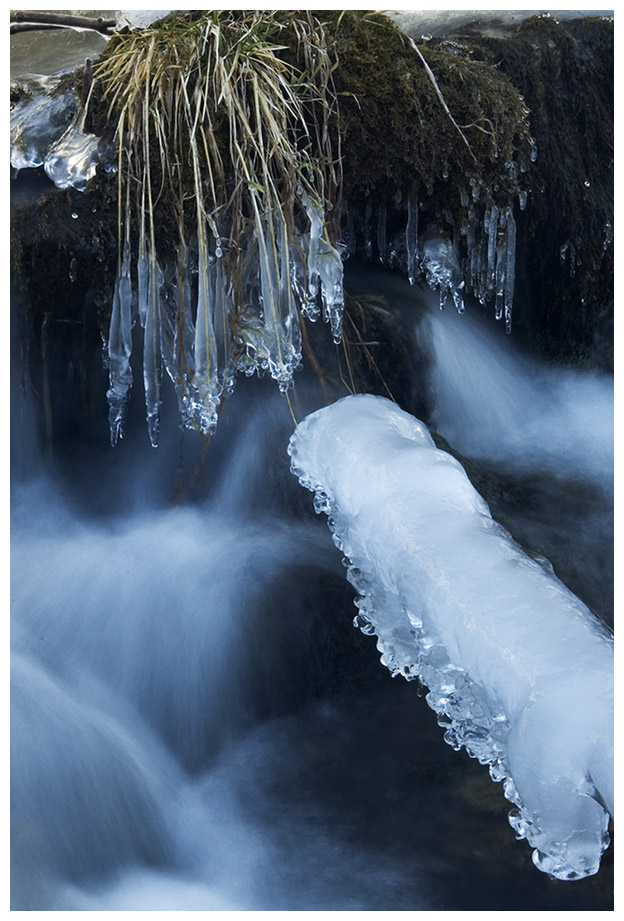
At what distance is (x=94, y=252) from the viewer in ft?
6.77

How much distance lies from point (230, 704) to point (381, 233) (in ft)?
4.25

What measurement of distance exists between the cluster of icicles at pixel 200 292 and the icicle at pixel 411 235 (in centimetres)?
32

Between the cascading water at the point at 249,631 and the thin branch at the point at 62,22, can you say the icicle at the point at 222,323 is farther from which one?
the thin branch at the point at 62,22

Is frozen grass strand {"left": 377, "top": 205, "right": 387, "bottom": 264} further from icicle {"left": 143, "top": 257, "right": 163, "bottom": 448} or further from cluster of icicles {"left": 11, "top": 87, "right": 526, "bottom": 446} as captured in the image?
icicle {"left": 143, "top": 257, "right": 163, "bottom": 448}

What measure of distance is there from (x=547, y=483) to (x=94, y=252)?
4.30 feet

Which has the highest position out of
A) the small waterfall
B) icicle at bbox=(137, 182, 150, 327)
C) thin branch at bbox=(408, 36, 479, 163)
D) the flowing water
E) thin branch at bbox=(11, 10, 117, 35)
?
thin branch at bbox=(11, 10, 117, 35)

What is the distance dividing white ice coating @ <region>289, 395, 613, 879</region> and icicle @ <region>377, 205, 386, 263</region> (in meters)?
0.73

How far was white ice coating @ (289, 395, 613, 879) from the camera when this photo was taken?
1217 millimetres

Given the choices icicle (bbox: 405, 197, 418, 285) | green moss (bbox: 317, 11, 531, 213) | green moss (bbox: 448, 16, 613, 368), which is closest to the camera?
green moss (bbox: 317, 11, 531, 213)

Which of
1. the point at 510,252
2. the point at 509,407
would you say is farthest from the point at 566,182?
the point at 509,407

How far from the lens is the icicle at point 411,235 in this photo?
2350mm

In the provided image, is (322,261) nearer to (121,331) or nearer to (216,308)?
(216,308)

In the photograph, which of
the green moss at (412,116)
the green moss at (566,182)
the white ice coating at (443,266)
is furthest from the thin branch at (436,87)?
the green moss at (566,182)

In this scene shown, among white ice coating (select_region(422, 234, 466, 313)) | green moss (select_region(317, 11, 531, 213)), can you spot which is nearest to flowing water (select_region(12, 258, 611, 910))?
white ice coating (select_region(422, 234, 466, 313))
